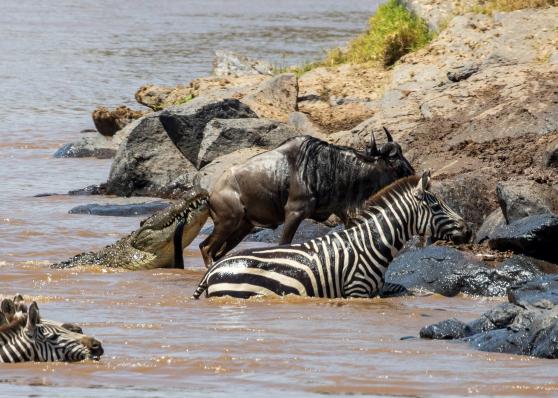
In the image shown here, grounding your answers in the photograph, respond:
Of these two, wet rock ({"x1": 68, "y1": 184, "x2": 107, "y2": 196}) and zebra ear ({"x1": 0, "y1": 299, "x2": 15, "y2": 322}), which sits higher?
zebra ear ({"x1": 0, "y1": 299, "x2": 15, "y2": 322})

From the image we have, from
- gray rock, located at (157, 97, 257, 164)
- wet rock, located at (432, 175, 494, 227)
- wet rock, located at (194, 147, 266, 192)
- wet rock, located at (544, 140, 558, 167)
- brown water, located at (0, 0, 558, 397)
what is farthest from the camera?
gray rock, located at (157, 97, 257, 164)

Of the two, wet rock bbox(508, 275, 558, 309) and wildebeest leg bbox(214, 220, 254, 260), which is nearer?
wet rock bbox(508, 275, 558, 309)

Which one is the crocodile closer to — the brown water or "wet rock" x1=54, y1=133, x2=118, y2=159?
the brown water

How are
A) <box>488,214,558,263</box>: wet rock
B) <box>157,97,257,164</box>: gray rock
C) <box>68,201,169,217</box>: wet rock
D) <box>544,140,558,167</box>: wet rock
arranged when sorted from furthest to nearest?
<box>157,97,257,164</box>: gray rock, <box>68,201,169,217</box>: wet rock, <box>544,140,558,167</box>: wet rock, <box>488,214,558,263</box>: wet rock

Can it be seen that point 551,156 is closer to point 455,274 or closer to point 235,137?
point 455,274

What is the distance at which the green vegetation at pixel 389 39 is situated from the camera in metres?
24.3

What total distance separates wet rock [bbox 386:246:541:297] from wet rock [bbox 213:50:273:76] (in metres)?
14.7

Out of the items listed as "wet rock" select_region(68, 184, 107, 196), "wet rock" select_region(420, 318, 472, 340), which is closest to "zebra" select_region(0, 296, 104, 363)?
"wet rock" select_region(420, 318, 472, 340)

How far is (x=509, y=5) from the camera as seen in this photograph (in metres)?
22.8

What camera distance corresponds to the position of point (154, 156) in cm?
2092

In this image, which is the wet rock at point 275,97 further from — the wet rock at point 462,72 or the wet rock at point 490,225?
the wet rock at point 490,225

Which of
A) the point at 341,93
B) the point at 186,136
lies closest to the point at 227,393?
the point at 186,136

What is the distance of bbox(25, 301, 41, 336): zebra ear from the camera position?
29.3ft

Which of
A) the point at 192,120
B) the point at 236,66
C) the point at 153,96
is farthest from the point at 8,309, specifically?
the point at 236,66
